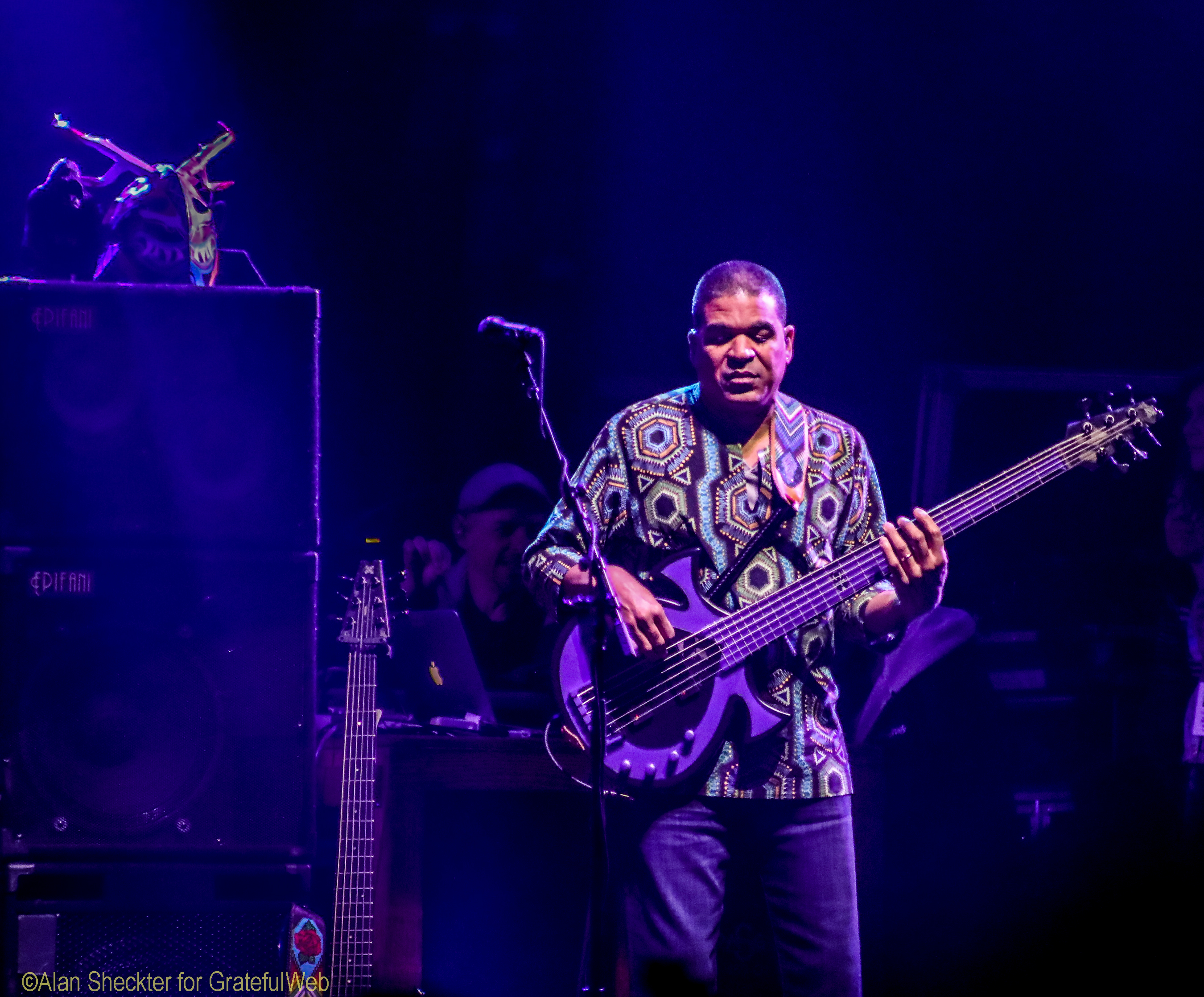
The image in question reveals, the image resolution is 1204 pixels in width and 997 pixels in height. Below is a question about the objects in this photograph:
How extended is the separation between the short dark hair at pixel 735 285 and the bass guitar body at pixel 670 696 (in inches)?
21.0

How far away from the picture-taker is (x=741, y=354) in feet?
8.32

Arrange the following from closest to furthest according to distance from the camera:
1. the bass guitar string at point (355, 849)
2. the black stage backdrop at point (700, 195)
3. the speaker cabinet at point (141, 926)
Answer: the speaker cabinet at point (141, 926) < the bass guitar string at point (355, 849) < the black stage backdrop at point (700, 195)

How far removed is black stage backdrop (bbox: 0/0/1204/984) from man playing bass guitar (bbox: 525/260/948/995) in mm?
1792

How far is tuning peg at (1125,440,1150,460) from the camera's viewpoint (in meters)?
2.79

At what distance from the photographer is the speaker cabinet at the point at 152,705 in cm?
234

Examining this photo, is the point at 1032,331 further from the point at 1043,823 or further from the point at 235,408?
the point at 235,408

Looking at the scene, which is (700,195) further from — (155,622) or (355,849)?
(155,622)

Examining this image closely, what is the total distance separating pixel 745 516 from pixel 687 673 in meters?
0.34

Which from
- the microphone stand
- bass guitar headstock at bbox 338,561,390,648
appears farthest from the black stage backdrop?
the microphone stand

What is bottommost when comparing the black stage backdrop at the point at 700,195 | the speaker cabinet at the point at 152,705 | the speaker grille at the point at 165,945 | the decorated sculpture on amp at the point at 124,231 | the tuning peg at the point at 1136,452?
the speaker grille at the point at 165,945

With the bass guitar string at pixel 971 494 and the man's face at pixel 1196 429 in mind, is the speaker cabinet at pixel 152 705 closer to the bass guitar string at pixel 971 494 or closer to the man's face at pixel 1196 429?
the bass guitar string at pixel 971 494

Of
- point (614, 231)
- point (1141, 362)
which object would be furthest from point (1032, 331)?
point (614, 231)

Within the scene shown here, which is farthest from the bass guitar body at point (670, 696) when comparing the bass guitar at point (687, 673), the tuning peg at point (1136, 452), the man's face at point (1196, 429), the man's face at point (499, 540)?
the man's face at point (1196, 429)

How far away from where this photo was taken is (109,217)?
2715 millimetres
